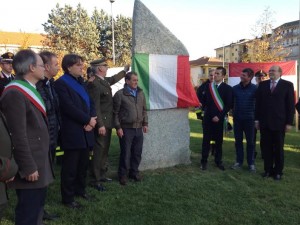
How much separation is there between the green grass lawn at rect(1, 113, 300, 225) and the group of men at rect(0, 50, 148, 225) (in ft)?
0.95

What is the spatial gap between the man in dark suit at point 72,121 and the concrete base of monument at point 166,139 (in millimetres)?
2039

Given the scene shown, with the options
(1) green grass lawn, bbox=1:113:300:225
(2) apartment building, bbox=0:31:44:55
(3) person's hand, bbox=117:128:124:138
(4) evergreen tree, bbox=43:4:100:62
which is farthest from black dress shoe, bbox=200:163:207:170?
(4) evergreen tree, bbox=43:4:100:62

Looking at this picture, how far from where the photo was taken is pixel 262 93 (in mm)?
6098

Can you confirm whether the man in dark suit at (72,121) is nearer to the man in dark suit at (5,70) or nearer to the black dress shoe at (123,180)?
the black dress shoe at (123,180)

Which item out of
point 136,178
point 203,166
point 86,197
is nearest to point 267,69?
point 203,166

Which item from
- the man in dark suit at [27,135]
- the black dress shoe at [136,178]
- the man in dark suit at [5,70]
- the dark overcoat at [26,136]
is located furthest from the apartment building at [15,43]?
the dark overcoat at [26,136]

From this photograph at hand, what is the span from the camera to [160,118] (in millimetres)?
6453

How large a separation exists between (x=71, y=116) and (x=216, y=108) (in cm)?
319

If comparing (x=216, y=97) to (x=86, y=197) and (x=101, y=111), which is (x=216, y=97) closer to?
(x=101, y=111)

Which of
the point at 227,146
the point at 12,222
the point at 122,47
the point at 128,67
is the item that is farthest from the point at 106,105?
the point at 122,47

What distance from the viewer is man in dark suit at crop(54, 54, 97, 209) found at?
4.26m

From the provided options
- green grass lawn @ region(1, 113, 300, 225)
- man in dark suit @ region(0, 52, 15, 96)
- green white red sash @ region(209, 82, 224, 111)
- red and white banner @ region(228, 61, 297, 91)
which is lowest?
green grass lawn @ region(1, 113, 300, 225)

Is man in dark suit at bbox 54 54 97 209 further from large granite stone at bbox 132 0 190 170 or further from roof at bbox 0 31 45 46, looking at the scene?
roof at bbox 0 31 45 46

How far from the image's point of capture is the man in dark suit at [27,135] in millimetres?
2754
